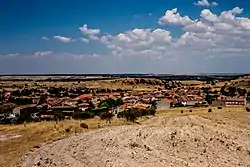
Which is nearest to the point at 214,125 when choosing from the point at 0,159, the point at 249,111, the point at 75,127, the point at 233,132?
the point at 233,132

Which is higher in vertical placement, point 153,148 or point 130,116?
point 130,116

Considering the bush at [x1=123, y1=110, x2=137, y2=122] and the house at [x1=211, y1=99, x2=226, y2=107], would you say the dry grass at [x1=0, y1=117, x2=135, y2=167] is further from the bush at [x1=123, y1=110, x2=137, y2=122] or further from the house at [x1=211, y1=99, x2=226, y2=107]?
the house at [x1=211, y1=99, x2=226, y2=107]

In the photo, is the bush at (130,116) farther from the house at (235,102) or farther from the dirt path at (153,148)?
the house at (235,102)

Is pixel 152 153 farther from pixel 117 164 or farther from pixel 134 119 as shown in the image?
pixel 134 119

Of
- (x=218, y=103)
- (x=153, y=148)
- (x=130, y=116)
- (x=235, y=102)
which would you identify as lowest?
(x=218, y=103)

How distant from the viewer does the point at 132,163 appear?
28.8m

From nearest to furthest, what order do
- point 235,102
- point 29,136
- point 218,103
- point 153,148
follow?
point 153,148 → point 29,136 → point 235,102 → point 218,103

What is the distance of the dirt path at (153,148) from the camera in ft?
99.4

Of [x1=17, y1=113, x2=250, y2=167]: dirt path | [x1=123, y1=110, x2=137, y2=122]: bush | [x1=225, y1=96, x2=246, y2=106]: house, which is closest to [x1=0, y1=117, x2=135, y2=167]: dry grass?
[x1=123, y1=110, x2=137, y2=122]: bush

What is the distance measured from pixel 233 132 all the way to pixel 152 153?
14768 mm

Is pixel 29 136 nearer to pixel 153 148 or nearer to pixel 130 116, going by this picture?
pixel 153 148

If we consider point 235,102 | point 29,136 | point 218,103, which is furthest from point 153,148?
point 218,103

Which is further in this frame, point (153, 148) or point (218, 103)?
point (218, 103)

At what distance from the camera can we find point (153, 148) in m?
34.4
